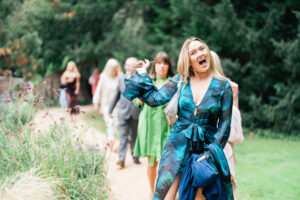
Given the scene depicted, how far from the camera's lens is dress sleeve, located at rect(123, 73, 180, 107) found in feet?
11.2

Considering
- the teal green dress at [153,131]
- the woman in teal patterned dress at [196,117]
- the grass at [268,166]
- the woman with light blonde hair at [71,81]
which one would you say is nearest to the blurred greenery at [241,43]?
the grass at [268,166]

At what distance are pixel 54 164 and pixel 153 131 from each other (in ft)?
5.17

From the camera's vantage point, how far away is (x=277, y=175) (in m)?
6.56

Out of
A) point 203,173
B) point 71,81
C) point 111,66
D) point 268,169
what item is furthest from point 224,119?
point 71,81

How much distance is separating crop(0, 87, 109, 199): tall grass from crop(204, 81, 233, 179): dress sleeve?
6.98 feet

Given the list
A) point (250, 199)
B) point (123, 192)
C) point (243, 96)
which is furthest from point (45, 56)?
point (250, 199)

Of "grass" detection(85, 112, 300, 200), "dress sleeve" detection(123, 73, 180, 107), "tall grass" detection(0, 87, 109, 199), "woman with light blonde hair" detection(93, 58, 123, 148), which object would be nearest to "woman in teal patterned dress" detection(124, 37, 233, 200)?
"dress sleeve" detection(123, 73, 180, 107)

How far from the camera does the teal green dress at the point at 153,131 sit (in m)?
5.42

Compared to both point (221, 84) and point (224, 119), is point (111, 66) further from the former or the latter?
point (224, 119)

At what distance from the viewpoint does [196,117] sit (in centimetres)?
324

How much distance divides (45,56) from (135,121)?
40.1 feet

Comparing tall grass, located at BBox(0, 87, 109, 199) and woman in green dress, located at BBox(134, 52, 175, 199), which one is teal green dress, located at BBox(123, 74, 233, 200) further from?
woman in green dress, located at BBox(134, 52, 175, 199)

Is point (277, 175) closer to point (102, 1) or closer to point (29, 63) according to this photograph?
point (29, 63)

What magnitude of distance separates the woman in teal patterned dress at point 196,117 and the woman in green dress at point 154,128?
6.63 ft
